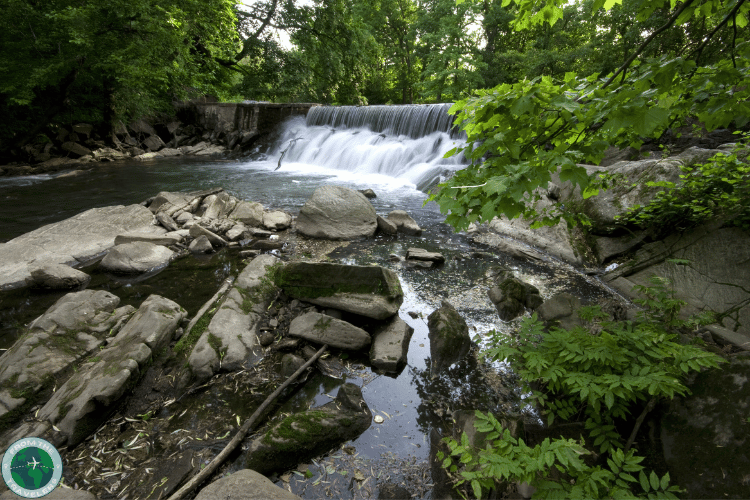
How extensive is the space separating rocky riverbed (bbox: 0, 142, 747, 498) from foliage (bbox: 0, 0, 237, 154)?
851 cm

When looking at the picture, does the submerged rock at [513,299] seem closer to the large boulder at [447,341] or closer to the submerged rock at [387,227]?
the large boulder at [447,341]

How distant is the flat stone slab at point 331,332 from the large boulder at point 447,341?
28.2 inches

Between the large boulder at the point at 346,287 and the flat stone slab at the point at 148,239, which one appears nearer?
the large boulder at the point at 346,287

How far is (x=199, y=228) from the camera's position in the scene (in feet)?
22.7

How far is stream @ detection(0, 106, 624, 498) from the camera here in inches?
97.7

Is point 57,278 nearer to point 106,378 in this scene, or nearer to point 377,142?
point 106,378

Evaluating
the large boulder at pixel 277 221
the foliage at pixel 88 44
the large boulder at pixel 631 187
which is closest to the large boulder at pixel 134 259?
the large boulder at pixel 277 221

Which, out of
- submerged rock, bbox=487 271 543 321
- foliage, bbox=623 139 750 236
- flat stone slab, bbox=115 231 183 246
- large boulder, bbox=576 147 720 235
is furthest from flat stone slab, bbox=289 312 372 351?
flat stone slab, bbox=115 231 183 246

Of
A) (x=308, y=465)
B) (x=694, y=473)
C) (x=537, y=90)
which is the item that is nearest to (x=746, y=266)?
(x=694, y=473)

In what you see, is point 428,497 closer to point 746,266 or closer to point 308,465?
point 308,465

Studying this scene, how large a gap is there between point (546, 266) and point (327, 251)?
380 cm

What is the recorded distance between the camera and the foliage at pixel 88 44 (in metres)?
10.7

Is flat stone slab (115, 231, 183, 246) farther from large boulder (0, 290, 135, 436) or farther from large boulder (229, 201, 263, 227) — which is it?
large boulder (0, 290, 135, 436)

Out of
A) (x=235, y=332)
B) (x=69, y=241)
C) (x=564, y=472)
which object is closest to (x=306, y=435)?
(x=235, y=332)
